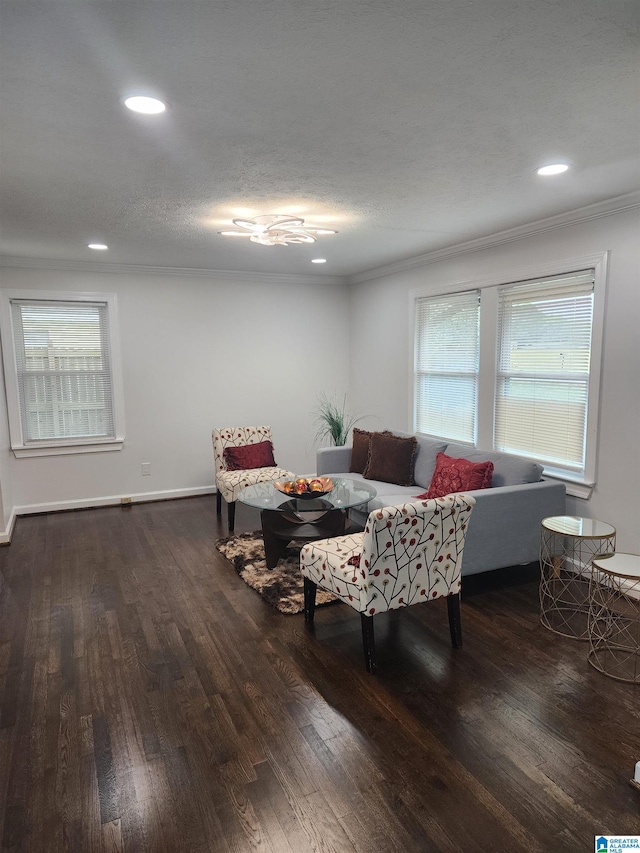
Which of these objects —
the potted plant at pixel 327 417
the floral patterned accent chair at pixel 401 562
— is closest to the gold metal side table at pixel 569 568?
the floral patterned accent chair at pixel 401 562

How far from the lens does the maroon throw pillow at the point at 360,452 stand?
514cm

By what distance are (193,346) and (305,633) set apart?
381cm

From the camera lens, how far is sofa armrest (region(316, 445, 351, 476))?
536 centimetres

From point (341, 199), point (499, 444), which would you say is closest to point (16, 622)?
point (341, 199)

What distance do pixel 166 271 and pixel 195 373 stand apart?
113cm

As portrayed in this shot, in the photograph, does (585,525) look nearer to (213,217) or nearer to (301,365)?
(213,217)

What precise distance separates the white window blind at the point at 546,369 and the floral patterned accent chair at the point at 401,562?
5.37ft

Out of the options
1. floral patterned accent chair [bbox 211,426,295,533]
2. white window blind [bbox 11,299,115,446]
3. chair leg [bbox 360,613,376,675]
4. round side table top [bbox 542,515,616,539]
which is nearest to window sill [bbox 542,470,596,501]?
round side table top [bbox 542,515,616,539]

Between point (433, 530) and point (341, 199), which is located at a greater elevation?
point (341, 199)

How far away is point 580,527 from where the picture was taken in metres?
3.14

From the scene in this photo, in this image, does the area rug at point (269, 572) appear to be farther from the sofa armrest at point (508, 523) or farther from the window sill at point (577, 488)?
the window sill at point (577, 488)

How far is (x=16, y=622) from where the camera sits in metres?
3.22

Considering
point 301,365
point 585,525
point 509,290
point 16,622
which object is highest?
point 509,290

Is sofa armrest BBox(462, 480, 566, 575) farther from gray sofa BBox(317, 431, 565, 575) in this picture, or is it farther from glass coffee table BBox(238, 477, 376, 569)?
glass coffee table BBox(238, 477, 376, 569)
